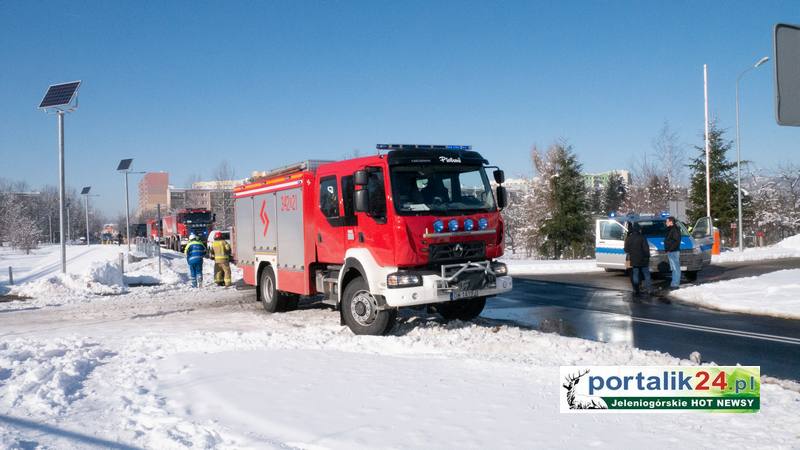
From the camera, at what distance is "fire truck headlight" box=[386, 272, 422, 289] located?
8984 millimetres

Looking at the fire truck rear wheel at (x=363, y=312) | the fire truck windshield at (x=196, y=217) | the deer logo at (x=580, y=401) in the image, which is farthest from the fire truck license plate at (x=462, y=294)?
the fire truck windshield at (x=196, y=217)

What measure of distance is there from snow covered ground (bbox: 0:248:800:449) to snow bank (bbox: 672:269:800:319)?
5.84m

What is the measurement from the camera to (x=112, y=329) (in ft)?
35.3

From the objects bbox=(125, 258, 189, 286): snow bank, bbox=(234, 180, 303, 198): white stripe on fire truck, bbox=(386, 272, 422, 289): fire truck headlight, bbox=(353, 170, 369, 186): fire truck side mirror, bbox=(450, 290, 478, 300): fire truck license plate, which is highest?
bbox=(234, 180, 303, 198): white stripe on fire truck

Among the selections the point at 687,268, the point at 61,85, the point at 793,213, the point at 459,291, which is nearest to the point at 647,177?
the point at 793,213

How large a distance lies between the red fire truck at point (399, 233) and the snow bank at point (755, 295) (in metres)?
5.55

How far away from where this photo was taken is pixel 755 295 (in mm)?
13336

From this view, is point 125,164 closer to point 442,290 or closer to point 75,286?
point 75,286

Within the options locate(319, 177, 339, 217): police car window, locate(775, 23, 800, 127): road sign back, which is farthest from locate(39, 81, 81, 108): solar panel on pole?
locate(775, 23, 800, 127): road sign back

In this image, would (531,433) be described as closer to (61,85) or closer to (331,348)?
(331,348)

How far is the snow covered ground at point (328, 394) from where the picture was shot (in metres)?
4.65

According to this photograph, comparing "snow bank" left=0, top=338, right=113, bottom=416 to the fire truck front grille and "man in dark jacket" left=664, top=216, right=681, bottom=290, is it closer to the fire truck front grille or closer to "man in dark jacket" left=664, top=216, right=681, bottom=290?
the fire truck front grille

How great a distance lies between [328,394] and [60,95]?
20.3 m

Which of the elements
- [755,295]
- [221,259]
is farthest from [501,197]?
[221,259]
